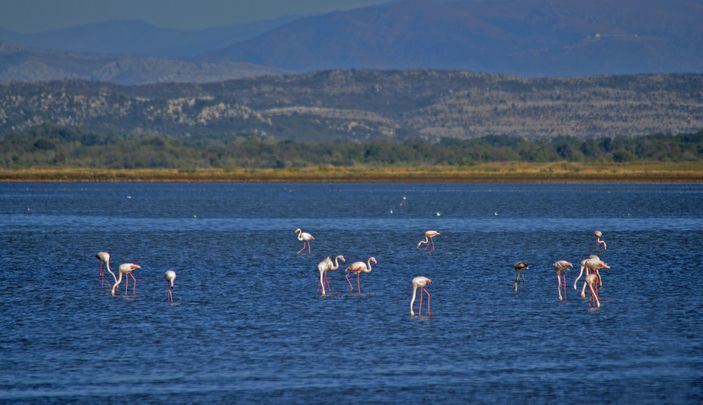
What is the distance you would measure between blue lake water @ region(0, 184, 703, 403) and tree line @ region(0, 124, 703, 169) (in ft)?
325

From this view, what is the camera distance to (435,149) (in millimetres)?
170250

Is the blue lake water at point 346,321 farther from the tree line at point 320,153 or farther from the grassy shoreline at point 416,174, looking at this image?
the tree line at point 320,153

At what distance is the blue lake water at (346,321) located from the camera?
70.4ft

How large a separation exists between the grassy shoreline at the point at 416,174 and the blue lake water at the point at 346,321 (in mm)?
68145

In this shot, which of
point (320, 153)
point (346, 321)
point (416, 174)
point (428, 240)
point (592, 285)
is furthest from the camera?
point (320, 153)

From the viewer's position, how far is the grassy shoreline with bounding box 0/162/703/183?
128 meters

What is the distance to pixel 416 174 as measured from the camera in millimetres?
138500

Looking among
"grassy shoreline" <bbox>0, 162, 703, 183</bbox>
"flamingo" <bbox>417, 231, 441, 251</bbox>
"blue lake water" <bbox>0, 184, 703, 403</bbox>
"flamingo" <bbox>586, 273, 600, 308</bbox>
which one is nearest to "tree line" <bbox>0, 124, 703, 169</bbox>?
"grassy shoreline" <bbox>0, 162, 703, 183</bbox>

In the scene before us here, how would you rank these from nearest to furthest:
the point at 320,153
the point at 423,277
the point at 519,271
Result: the point at 423,277 < the point at 519,271 < the point at 320,153

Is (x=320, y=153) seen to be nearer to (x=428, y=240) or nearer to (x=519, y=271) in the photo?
(x=428, y=240)

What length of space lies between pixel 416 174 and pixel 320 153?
124 feet

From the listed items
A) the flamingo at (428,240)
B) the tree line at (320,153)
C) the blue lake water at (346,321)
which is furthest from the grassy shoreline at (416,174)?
the flamingo at (428,240)

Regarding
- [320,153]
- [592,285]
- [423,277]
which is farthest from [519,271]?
[320,153]

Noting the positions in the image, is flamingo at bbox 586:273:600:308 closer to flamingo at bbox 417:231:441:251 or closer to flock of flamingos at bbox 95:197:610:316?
flock of flamingos at bbox 95:197:610:316
